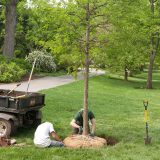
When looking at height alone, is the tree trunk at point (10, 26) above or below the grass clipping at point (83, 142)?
above

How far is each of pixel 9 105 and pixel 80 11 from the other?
112 inches

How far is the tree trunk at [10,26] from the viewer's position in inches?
1246

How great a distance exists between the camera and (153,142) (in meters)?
10.5

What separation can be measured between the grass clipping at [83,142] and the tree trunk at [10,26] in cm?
2265

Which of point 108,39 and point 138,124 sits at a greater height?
point 108,39

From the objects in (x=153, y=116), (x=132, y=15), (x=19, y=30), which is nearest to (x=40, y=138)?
(x=132, y=15)

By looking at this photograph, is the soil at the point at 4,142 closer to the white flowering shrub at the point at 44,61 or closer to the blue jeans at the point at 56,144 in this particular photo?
the blue jeans at the point at 56,144

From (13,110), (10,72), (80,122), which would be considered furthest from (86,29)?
(10,72)

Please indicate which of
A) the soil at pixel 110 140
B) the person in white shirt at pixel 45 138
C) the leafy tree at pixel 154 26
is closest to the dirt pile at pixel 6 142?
the person in white shirt at pixel 45 138

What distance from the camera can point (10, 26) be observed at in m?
32.0

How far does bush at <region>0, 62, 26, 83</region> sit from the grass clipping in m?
16.7

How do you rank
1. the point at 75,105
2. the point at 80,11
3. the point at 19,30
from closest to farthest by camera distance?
the point at 80,11
the point at 75,105
the point at 19,30

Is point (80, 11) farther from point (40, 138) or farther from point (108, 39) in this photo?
point (40, 138)

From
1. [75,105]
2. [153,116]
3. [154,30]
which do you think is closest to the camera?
[153,116]
